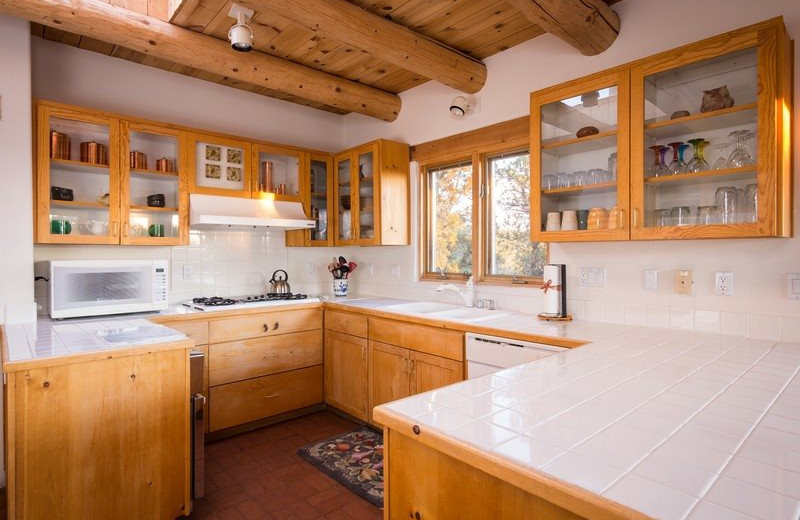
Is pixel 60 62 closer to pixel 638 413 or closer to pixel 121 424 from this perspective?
pixel 121 424

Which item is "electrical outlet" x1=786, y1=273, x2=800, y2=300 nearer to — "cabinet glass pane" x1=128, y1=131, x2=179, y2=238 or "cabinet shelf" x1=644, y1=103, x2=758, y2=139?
"cabinet shelf" x1=644, y1=103, x2=758, y2=139

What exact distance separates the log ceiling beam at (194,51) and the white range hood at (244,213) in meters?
0.87

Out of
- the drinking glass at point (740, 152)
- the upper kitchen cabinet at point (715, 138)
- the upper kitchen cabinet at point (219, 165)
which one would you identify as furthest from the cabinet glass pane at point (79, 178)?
the drinking glass at point (740, 152)

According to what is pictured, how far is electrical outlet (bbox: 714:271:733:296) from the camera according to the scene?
208cm

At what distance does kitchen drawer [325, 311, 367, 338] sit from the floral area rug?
0.69 m

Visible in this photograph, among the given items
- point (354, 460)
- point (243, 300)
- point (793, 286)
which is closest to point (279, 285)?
point (243, 300)

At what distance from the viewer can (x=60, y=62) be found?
3014 millimetres

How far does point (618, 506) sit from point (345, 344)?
281cm

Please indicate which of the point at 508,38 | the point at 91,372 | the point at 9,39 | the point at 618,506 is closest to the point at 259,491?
the point at 91,372

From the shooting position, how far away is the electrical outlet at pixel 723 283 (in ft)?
6.84

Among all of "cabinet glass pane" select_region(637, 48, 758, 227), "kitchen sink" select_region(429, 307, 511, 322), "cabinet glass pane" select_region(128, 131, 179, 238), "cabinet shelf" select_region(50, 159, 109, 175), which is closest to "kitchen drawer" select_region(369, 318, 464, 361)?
"kitchen sink" select_region(429, 307, 511, 322)

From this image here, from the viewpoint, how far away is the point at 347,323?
3352 mm

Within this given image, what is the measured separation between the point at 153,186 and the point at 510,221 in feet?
8.28

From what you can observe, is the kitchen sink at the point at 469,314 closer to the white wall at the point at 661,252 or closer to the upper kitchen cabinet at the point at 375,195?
the white wall at the point at 661,252
